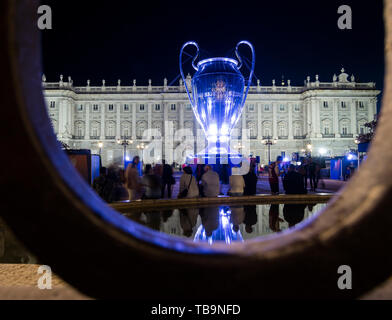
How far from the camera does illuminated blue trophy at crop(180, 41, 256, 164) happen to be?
7289 mm

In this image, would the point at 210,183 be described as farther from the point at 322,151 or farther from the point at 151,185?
the point at 322,151

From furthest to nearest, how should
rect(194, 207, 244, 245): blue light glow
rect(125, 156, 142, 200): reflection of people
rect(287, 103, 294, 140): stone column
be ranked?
rect(287, 103, 294, 140): stone column < rect(125, 156, 142, 200): reflection of people < rect(194, 207, 244, 245): blue light glow

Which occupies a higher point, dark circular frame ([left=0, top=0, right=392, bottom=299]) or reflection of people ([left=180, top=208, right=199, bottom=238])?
dark circular frame ([left=0, top=0, right=392, bottom=299])

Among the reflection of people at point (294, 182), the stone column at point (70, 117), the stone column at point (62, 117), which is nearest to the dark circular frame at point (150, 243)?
the reflection of people at point (294, 182)

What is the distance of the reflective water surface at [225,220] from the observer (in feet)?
9.22

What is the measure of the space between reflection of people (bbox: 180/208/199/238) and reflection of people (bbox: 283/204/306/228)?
1.08 meters

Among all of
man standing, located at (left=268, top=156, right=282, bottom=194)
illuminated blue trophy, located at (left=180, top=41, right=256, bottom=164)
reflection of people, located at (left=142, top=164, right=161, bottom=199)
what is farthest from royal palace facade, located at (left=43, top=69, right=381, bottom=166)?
reflection of people, located at (left=142, top=164, right=161, bottom=199)

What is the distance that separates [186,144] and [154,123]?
5.89 metres

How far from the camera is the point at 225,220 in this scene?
3402 mm

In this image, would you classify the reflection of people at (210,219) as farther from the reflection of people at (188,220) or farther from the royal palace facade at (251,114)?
the royal palace facade at (251,114)

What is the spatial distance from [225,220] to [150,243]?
286cm

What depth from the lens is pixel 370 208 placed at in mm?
569

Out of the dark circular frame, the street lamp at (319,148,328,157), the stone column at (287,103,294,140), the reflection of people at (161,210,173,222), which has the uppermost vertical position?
the stone column at (287,103,294,140)

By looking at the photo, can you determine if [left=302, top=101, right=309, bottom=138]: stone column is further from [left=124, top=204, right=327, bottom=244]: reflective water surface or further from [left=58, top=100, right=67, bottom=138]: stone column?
Result: [left=124, top=204, right=327, bottom=244]: reflective water surface
